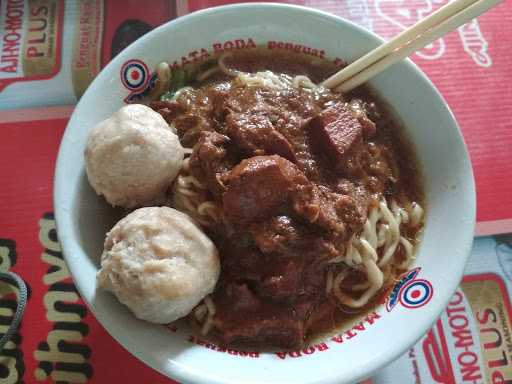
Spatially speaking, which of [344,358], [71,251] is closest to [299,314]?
[344,358]

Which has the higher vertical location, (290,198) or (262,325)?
(290,198)

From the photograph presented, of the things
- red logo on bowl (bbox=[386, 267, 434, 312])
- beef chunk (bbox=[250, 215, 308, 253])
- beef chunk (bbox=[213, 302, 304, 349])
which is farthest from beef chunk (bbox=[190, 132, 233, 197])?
red logo on bowl (bbox=[386, 267, 434, 312])

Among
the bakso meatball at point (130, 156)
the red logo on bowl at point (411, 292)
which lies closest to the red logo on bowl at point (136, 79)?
the bakso meatball at point (130, 156)

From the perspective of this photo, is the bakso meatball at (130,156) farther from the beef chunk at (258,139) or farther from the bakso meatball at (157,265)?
the beef chunk at (258,139)

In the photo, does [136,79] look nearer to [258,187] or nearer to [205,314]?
[258,187]

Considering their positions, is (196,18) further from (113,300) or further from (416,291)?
(416,291)

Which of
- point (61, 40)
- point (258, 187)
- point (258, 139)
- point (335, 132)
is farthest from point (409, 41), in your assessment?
point (61, 40)
